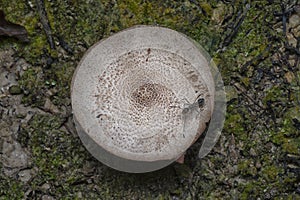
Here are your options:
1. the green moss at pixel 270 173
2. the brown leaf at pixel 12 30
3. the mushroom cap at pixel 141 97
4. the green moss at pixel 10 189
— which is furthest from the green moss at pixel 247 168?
the brown leaf at pixel 12 30

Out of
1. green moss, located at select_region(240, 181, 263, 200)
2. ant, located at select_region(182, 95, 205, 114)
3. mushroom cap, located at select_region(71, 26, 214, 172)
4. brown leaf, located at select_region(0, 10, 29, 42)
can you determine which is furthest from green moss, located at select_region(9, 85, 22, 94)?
green moss, located at select_region(240, 181, 263, 200)

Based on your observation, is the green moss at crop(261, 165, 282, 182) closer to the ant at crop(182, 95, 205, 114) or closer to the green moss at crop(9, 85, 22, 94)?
the ant at crop(182, 95, 205, 114)

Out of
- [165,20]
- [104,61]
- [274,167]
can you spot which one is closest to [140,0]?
[165,20]

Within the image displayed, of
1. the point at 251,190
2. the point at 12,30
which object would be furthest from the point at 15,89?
the point at 251,190

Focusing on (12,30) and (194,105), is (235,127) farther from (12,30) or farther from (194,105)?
(12,30)

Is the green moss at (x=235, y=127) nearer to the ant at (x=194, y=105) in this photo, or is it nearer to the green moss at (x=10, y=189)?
the ant at (x=194, y=105)
